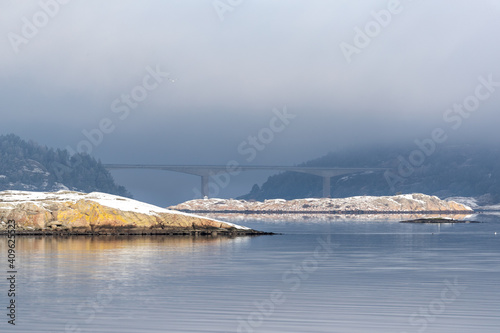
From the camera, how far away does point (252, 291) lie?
25.2 meters

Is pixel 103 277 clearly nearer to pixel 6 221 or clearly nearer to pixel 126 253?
pixel 126 253

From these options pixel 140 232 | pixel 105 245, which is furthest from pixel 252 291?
pixel 140 232

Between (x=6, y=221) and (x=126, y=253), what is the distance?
25571 mm

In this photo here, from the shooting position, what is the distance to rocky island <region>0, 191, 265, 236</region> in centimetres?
6225

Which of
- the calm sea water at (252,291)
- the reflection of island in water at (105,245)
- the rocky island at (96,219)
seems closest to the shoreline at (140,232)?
the rocky island at (96,219)

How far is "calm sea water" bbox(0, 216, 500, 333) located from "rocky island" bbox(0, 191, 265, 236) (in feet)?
62.4

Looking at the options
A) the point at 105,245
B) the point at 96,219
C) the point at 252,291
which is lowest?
the point at 252,291

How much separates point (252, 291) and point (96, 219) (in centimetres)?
3954

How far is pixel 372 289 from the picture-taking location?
83.5 ft

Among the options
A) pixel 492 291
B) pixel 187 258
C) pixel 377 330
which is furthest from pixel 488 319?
pixel 187 258

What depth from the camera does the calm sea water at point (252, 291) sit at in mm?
19109

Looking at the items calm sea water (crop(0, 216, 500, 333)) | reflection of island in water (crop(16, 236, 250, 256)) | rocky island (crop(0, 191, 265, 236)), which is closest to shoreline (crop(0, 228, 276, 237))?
rocky island (crop(0, 191, 265, 236))

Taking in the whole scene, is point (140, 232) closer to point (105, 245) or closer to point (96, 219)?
point (96, 219)

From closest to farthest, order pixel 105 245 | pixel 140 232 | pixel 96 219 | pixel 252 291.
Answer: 1. pixel 252 291
2. pixel 105 245
3. pixel 96 219
4. pixel 140 232
